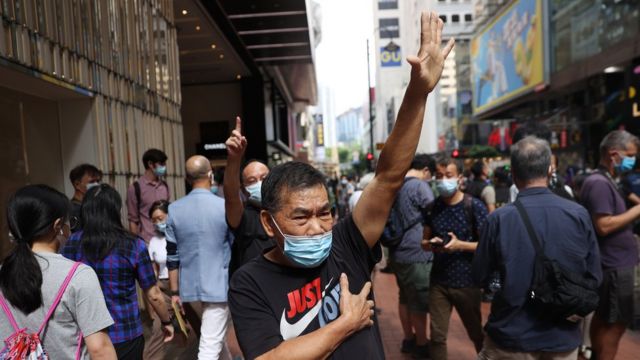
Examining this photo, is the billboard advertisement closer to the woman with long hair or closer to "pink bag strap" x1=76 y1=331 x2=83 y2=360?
the woman with long hair

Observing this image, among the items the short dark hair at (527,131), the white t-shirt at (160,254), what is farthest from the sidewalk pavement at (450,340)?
the short dark hair at (527,131)

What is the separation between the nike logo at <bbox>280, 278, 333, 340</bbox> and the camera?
1791 millimetres

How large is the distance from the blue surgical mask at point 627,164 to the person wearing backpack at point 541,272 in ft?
5.61

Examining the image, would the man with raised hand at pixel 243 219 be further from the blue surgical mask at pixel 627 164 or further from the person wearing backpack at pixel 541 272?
the blue surgical mask at pixel 627 164

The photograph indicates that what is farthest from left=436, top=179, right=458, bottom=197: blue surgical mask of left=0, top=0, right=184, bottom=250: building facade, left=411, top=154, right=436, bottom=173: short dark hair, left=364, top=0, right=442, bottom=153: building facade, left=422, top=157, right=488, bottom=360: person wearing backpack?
left=364, top=0, right=442, bottom=153: building facade

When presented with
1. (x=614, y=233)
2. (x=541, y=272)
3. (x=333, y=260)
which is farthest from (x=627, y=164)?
(x=333, y=260)

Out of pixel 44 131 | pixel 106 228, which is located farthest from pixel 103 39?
pixel 106 228

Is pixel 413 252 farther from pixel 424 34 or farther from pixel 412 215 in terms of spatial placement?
pixel 424 34

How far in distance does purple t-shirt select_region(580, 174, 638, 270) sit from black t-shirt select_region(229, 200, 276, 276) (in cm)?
260

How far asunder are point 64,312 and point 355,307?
1412 mm

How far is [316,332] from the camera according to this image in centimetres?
166

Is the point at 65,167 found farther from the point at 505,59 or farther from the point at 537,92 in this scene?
the point at 505,59

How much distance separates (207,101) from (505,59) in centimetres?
1919

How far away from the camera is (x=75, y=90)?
583cm
